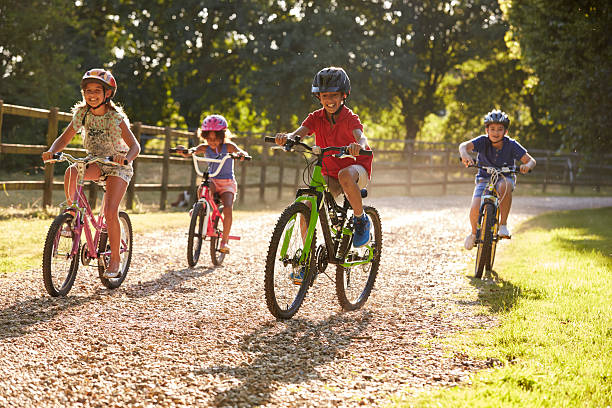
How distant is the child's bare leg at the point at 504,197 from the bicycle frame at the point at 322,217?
8.65ft

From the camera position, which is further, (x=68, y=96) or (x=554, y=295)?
(x=68, y=96)

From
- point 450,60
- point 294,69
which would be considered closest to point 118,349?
point 294,69

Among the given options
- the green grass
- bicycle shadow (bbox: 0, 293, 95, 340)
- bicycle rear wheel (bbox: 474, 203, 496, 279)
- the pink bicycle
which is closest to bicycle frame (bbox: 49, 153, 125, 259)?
the pink bicycle

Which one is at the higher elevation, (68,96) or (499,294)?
→ (68,96)

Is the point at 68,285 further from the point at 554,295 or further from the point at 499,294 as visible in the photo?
the point at 554,295

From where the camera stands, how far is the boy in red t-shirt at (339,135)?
→ 526 centimetres

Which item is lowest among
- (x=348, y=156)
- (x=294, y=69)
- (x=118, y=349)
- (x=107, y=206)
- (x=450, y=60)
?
(x=118, y=349)

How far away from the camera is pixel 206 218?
24.3ft

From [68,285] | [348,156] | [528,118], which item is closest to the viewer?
[348,156]

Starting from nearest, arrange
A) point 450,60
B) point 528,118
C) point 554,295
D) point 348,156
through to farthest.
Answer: point 348,156 < point 554,295 < point 450,60 < point 528,118

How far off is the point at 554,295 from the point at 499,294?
47 centimetres

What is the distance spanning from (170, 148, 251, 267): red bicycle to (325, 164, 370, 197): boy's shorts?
2.25 m

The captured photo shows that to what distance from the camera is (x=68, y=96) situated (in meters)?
26.3

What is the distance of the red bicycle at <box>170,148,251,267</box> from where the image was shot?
730cm
